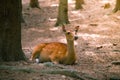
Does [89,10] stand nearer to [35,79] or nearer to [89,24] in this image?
[89,24]

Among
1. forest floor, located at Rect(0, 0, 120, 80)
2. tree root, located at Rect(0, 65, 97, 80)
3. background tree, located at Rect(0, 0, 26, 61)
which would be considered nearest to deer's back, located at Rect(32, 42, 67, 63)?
forest floor, located at Rect(0, 0, 120, 80)

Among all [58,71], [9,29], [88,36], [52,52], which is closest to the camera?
[58,71]

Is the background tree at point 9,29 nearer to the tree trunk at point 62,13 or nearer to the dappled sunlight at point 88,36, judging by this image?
the dappled sunlight at point 88,36

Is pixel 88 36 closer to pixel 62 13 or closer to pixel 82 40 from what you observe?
pixel 82 40

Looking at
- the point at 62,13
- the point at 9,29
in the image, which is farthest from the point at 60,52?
the point at 62,13

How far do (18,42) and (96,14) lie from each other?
13000mm

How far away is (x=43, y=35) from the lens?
15523 mm

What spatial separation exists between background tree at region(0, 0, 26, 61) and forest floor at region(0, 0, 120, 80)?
1.04ft

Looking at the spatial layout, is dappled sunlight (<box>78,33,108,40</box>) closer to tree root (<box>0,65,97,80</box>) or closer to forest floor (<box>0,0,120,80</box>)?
forest floor (<box>0,0,120,80</box>)

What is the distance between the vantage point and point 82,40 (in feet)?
44.0

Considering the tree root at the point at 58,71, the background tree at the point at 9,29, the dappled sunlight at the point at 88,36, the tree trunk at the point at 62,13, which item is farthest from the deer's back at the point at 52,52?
the tree trunk at the point at 62,13

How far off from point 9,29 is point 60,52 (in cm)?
186

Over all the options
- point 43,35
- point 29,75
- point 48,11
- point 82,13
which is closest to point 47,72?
point 29,75

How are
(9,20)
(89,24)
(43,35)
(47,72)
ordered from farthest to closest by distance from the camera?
(89,24), (43,35), (9,20), (47,72)
